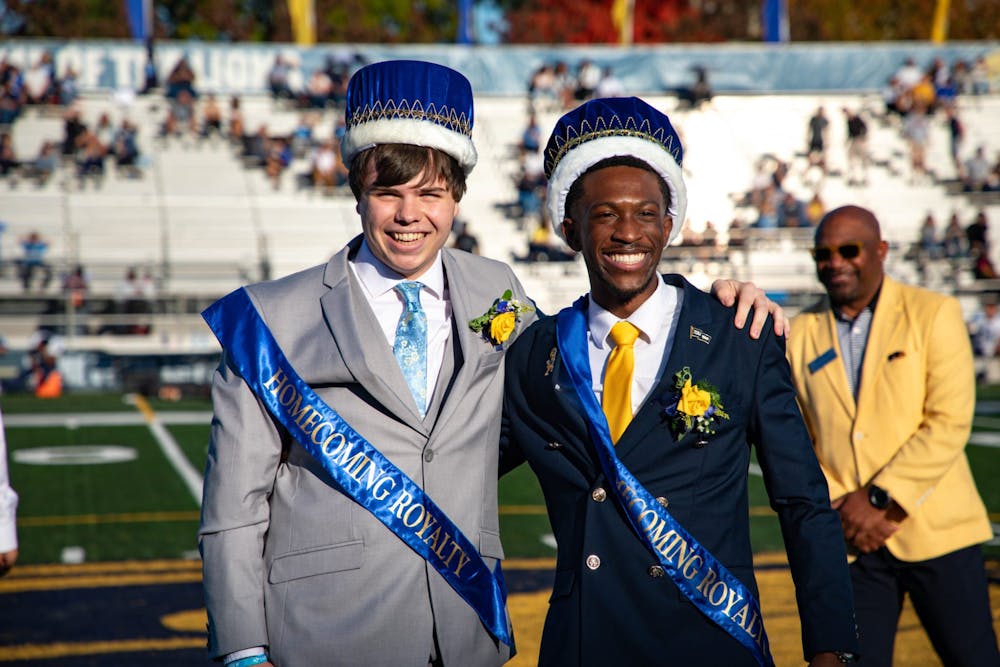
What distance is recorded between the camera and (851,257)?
14.6 feet

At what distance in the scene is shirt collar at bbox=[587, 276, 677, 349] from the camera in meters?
3.06

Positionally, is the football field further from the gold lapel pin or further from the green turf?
the gold lapel pin

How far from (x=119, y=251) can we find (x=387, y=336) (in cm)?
2233

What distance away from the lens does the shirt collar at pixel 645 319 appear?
306cm

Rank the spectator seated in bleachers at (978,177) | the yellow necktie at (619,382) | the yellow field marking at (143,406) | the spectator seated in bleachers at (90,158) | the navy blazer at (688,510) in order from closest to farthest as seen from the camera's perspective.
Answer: the navy blazer at (688,510)
the yellow necktie at (619,382)
the yellow field marking at (143,406)
the spectator seated in bleachers at (90,158)
the spectator seated in bleachers at (978,177)

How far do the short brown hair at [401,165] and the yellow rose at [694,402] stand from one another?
2.61 feet

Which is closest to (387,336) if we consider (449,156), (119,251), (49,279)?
(449,156)

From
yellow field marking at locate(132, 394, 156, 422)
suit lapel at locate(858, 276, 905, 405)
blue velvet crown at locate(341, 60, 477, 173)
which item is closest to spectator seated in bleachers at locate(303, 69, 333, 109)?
yellow field marking at locate(132, 394, 156, 422)

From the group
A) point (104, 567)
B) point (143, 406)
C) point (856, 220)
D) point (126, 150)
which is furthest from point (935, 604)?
point (126, 150)

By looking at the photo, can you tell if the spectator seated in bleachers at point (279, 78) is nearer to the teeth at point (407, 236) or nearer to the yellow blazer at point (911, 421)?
the yellow blazer at point (911, 421)

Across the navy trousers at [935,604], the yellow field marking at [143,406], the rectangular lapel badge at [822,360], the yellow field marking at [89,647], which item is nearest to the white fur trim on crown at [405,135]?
the rectangular lapel badge at [822,360]

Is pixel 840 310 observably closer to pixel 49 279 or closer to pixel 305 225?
pixel 49 279

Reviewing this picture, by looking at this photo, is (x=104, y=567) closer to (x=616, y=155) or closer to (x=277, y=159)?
(x=616, y=155)

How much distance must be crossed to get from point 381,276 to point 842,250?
201 centimetres
